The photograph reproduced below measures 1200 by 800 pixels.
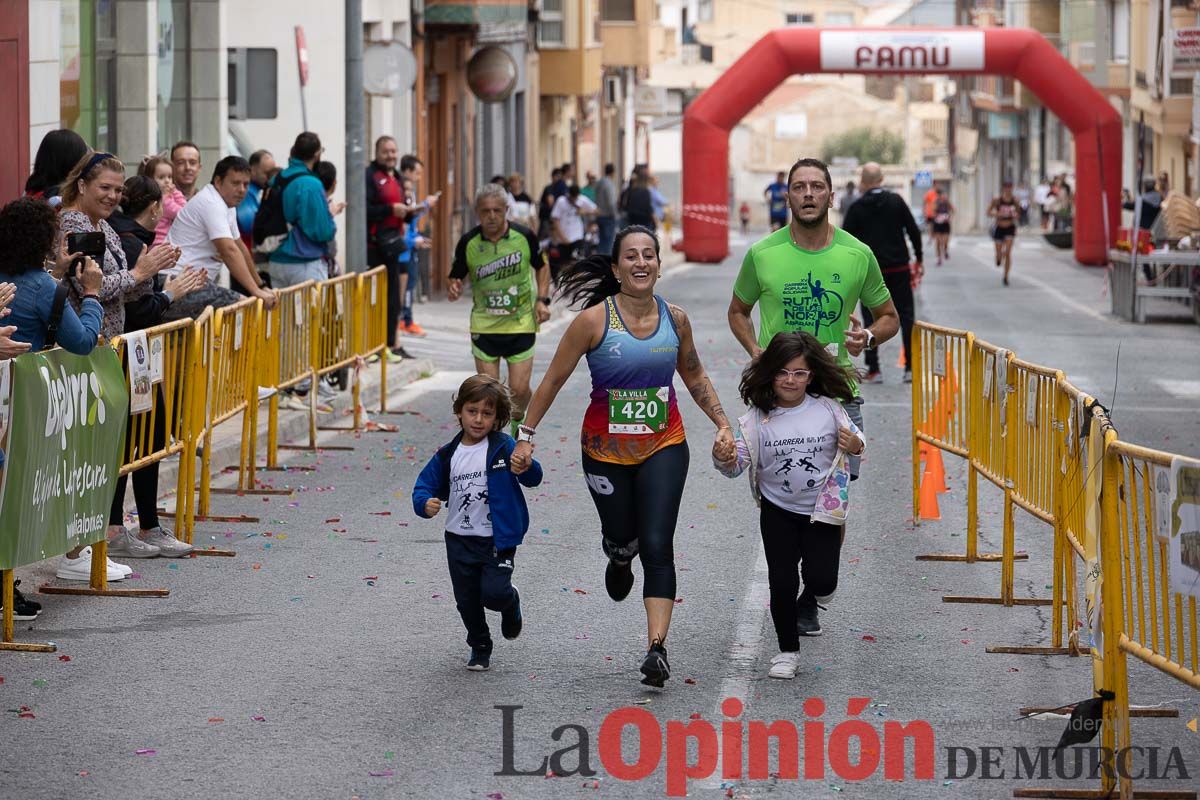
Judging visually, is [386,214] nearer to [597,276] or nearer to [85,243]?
[85,243]

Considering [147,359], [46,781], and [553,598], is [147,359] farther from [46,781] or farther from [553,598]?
[46,781]

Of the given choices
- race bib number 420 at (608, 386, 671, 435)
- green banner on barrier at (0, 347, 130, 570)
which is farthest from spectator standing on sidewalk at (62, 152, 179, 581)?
race bib number 420 at (608, 386, 671, 435)

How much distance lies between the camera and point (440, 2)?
31.6 metres

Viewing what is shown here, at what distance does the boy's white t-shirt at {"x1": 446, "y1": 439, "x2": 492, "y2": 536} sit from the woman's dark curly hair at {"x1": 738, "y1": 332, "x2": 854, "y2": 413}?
106 centimetres

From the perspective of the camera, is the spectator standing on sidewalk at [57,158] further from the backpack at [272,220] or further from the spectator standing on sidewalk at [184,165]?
the backpack at [272,220]

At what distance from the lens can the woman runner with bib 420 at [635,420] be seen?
791 cm

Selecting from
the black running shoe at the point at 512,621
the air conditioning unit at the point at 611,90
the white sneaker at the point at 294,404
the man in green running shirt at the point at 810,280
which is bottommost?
the black running shoe at the point at 512,621

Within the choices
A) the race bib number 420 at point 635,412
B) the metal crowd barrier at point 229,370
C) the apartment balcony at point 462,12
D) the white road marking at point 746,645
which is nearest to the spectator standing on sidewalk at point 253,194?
the metal crowd barrier at point 229,370

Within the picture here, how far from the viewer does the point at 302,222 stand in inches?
621

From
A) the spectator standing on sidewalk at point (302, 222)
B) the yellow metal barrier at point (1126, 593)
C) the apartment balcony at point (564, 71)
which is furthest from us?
the apartment balcony at point (564, 71)

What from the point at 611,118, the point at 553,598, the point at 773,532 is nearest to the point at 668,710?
the point at 773,532

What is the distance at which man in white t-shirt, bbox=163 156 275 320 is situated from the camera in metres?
13.2

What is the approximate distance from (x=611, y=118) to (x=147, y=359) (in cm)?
5768

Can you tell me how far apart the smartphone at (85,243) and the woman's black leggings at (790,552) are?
3.44 meters
